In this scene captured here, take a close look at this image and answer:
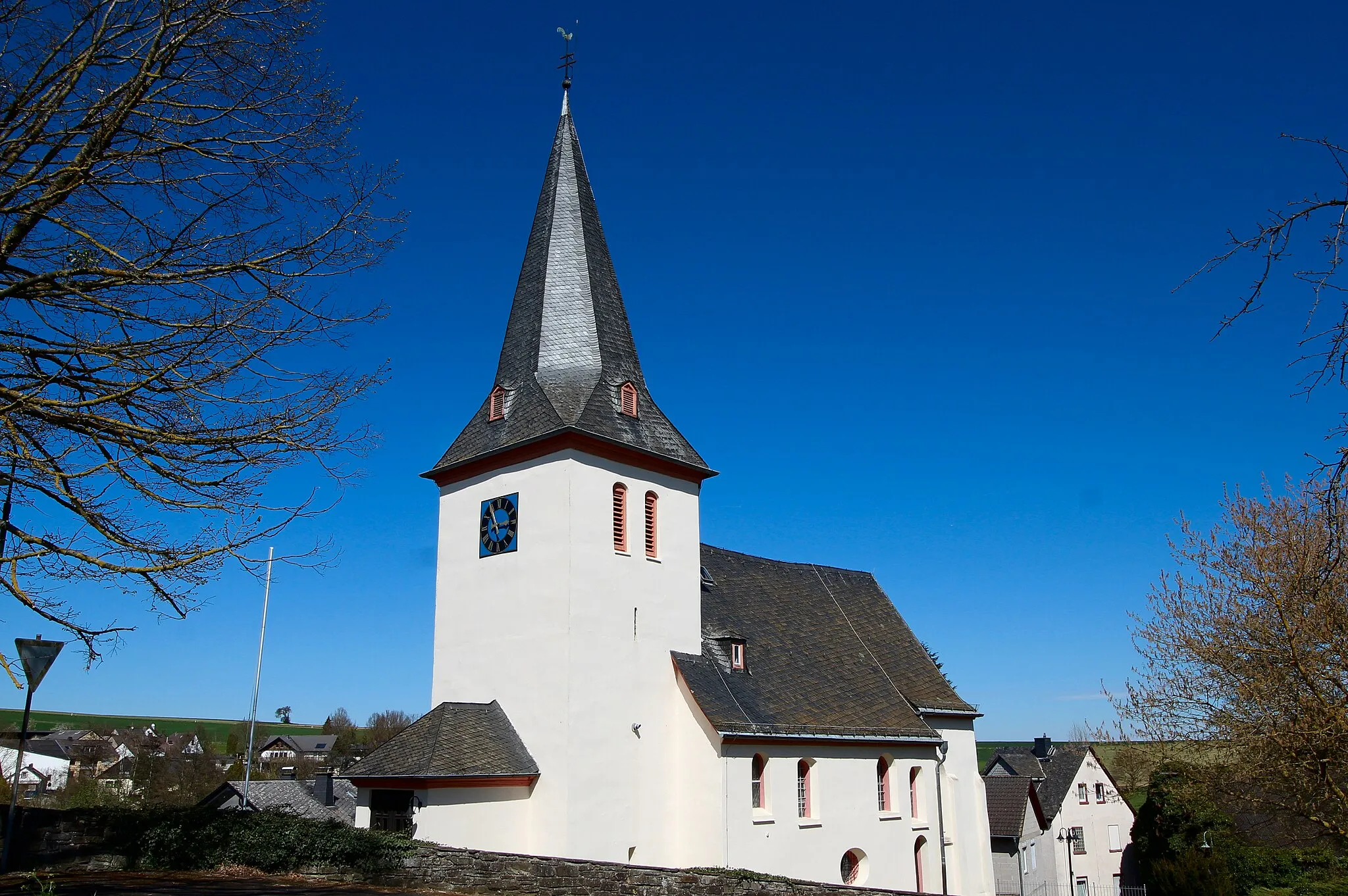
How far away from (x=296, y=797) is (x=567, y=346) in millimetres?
28289

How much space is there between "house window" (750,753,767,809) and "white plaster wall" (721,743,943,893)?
0.34ft

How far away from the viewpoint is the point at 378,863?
47.1 ft

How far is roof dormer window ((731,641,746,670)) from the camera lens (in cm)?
2383

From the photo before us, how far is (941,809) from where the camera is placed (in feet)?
90.7

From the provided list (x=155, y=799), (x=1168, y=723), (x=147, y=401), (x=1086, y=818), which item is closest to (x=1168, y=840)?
(x=1086, y=818)

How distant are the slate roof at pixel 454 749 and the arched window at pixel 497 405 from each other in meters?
6.64

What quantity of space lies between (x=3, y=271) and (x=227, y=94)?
104 inches

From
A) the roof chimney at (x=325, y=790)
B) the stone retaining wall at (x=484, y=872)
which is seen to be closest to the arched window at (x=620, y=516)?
the stone retaining wall at (x=484, y=872)

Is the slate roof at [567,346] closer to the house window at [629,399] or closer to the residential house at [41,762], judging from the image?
the house window at [629,399]

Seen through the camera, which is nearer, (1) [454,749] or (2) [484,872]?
(2) [484,872]

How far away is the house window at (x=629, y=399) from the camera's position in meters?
23.6

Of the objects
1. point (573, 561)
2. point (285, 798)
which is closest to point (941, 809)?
point (573, 561)

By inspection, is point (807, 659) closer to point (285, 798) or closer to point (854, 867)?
point (854, 867)

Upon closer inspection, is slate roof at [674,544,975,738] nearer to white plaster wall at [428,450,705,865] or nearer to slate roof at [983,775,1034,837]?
white plaster wall at [428,450,705,865]
